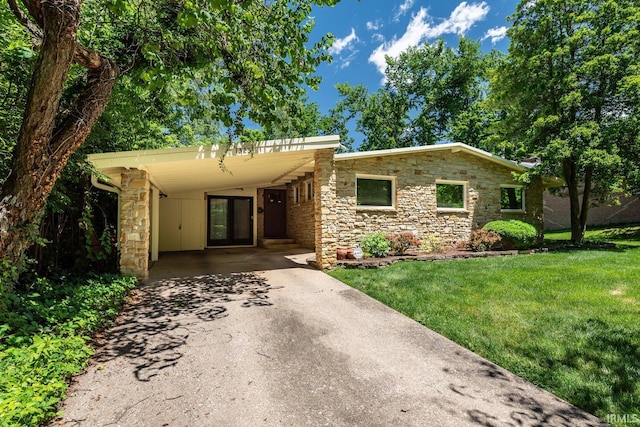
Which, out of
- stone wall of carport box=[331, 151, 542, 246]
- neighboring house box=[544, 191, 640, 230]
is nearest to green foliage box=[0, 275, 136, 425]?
stone wall of carport box=[331, 151, 542, 246]

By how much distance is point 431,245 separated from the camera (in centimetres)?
990

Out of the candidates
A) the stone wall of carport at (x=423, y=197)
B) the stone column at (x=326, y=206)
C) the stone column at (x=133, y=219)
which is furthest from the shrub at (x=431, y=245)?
the stone column at (x=133, y=219)

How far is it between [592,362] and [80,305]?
6105mm

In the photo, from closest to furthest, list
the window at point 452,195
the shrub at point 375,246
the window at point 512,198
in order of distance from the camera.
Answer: the shrub at point 375,246
the window at point 452,195
the window at point 512,198

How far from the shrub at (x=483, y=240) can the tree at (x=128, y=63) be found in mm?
7457

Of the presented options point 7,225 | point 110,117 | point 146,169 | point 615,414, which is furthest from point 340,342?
point 110,117

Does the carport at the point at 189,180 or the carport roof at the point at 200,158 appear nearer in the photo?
the carport roof at the point at 200,158

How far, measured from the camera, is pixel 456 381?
2.76 meters

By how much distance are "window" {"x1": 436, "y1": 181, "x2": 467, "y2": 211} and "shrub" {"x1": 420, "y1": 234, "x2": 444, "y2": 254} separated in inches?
47.8

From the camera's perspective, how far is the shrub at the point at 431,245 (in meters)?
9.74

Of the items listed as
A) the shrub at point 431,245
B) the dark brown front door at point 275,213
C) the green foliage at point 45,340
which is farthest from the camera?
the dark brown front door at point 275,213

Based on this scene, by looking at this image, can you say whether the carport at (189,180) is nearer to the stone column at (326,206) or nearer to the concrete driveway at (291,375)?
the stone column at (326,206)

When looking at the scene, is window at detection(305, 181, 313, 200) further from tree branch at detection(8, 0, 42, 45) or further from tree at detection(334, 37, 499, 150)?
tree at detection(334, 37, 499, 150)

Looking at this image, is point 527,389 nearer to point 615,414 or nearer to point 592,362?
point 615,414
